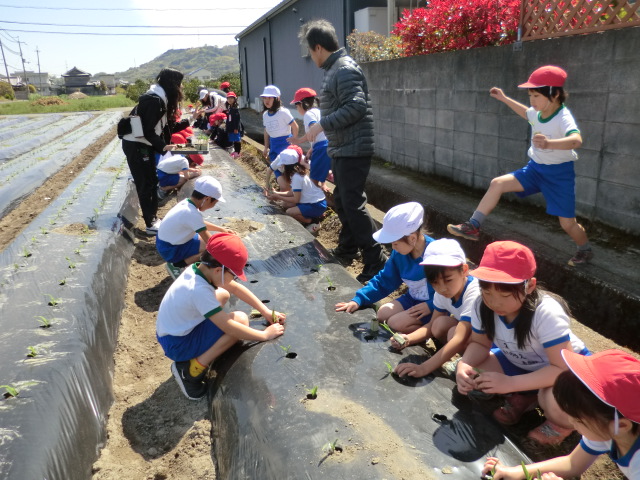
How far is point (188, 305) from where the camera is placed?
8.59 feet

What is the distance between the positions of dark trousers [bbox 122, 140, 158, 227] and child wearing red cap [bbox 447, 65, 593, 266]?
135 inches

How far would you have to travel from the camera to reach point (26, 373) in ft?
7.59

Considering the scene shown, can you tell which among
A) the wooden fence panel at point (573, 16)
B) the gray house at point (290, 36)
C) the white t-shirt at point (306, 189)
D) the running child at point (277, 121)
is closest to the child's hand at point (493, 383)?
the wooden fence panel at point (573, 16)

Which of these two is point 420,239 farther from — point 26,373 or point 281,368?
point 26,373

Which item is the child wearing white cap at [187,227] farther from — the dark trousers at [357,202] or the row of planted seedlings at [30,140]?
the row of planted seedlings at [30,140]

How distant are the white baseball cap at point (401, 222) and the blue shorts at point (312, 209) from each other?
2.81m

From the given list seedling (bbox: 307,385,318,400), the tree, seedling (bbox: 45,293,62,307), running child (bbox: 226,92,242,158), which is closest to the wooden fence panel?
the tree

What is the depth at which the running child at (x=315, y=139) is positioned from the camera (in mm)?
5562

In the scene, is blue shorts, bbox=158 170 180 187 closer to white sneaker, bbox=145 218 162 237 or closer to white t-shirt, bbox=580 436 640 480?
white sneaker, bbox=145 218 162 237

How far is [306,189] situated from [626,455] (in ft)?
14.1

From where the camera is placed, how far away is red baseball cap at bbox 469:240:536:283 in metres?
1.95

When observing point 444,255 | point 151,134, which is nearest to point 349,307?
point 444,255

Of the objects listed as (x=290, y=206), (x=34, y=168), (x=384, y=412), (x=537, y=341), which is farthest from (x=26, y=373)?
(x=34, y=168)

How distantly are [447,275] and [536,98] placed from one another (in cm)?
201
